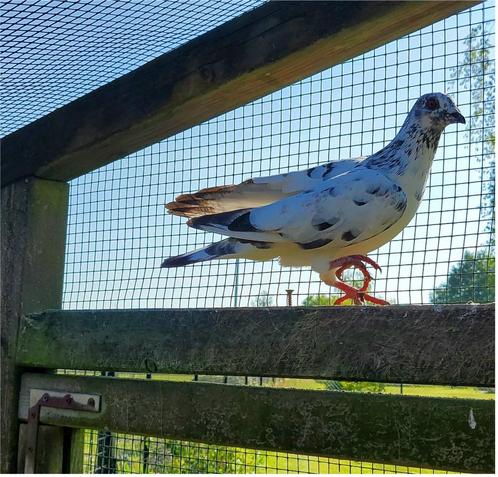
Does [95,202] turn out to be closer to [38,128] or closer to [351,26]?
[38,128]

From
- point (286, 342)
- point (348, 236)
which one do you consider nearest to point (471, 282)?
point (348, 236)

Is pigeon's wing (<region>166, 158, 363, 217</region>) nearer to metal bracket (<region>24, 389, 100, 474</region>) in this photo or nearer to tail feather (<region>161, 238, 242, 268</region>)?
tail feather (<region>161, 238, 242, 268</region>)

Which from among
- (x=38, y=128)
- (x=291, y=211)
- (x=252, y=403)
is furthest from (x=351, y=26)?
(x=38, y=128)

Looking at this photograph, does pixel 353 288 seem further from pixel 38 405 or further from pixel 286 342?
pixel 38 405

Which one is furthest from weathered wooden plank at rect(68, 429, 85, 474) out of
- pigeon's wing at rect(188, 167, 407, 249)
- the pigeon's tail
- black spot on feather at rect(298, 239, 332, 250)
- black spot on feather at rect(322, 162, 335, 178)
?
black spot on feather at rect(322, 162, 335, 178)

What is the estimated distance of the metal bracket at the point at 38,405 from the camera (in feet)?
5.62

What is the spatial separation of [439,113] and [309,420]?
1147 millimetres

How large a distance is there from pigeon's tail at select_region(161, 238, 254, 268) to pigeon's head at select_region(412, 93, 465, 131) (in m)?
0.66

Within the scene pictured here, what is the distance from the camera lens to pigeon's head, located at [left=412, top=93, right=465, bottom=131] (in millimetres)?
2049

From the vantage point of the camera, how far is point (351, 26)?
1.43m

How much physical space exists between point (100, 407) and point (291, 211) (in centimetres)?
73

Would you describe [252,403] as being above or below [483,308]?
below

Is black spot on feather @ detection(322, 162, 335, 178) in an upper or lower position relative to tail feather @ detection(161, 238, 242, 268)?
upper

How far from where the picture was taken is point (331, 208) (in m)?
1.89
